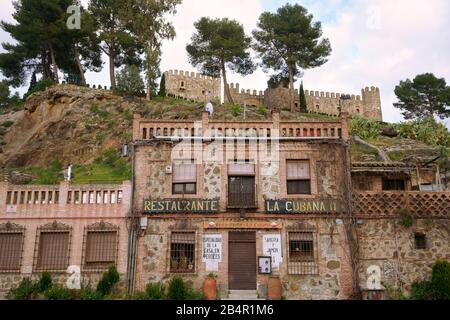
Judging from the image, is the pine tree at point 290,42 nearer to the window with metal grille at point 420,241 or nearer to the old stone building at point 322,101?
the old stone building at point 322,101

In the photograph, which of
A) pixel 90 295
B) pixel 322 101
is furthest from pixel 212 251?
pixel 322 101

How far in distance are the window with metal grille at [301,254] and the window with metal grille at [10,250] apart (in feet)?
39.4

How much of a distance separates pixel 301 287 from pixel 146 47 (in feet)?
107

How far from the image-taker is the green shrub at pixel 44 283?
66.9ft

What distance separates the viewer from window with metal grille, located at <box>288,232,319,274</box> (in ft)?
68.5

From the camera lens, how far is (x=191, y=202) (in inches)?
853

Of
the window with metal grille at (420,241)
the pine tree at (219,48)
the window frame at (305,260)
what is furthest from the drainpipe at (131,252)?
the pine tree at (219,48)

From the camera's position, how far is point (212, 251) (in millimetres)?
21125

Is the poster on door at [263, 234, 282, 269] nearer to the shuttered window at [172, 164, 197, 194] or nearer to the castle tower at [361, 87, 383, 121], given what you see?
the shuttered window at [172, 164, 197, 194]

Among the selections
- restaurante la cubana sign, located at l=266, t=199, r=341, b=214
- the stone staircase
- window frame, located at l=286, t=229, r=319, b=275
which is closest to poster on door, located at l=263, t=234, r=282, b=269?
window frame, located at l=286, t=229, r=319, b=275

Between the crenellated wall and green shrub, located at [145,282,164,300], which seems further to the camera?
the crenellated wall

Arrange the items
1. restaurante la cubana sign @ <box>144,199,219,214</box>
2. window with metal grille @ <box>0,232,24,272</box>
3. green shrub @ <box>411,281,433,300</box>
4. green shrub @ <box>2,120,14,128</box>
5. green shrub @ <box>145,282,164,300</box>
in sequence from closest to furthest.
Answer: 1. green shrub @ <box>145,282,164,300</box>
2. green shrub @ <box>411,281,433,300</box>
3. window with metal grille @ <box>0,232,24,272</box>
4. restaurante la cubana sign @ <box>144,199,219,214</box>
5. green shrub @ <box>2,120,14,128</box>

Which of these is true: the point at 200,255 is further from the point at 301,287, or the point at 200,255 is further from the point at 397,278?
the point at 397,278

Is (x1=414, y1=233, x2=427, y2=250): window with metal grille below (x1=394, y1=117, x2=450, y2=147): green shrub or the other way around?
below
